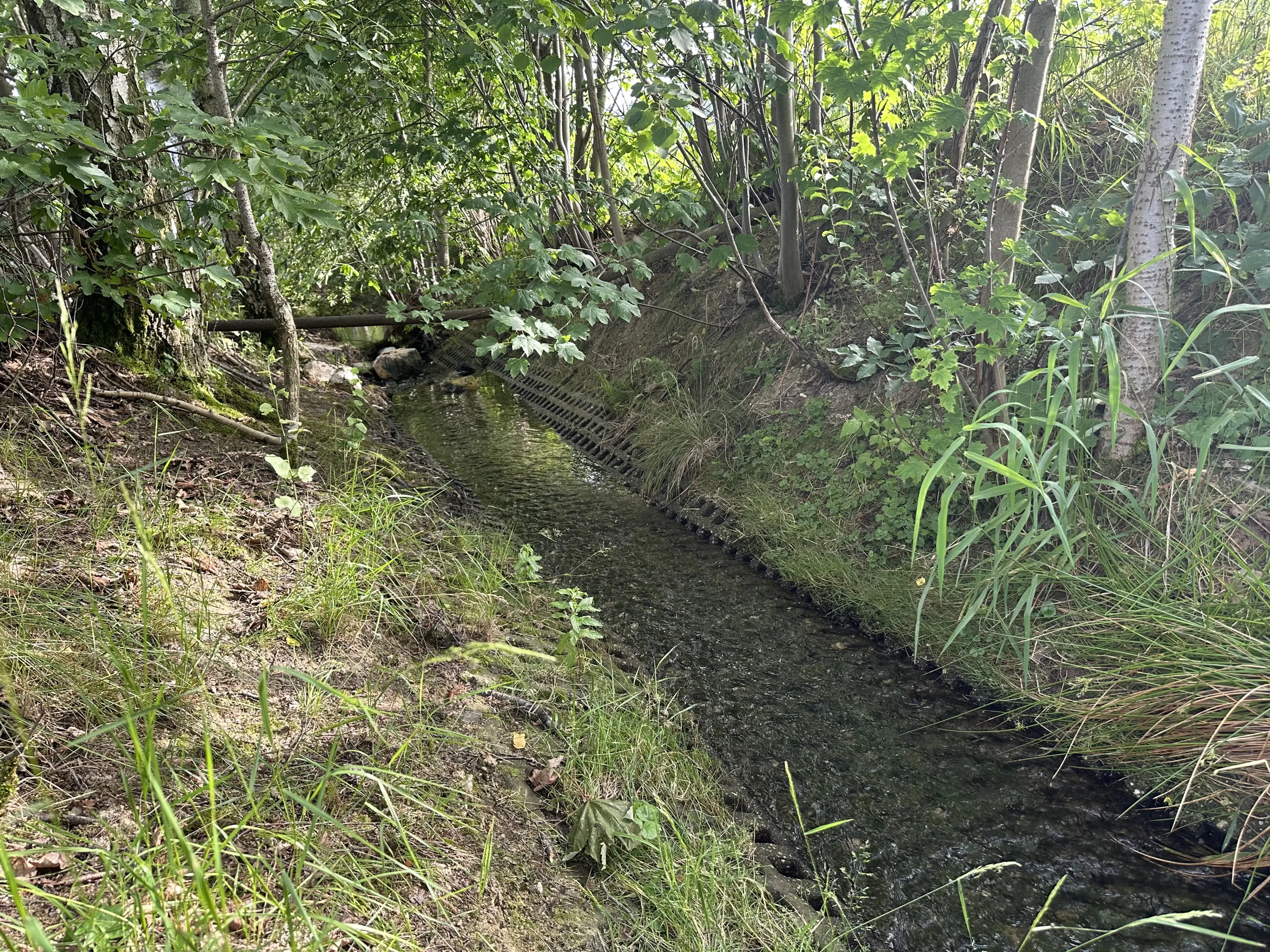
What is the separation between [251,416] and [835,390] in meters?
3.64

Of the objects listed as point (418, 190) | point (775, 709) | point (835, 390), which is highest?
point (418, 190)

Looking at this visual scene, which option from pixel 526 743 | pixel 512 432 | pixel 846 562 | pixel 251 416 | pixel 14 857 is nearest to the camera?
pixel 14 857

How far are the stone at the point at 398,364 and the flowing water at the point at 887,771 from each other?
7.71 metres

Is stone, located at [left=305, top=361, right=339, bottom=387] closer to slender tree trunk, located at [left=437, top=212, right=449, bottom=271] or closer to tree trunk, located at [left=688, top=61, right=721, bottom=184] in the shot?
slender tree trunk, located at [left=437, top=212, right=449, bottom=271]

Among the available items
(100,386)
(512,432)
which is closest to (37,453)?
(100,386)

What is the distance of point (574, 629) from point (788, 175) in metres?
2.86

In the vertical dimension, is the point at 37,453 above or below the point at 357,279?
below

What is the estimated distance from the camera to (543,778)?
1.85 m

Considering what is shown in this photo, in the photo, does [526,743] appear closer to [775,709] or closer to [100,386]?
[775,709]

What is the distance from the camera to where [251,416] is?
3859 mm

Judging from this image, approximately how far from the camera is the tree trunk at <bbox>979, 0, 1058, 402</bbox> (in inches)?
116

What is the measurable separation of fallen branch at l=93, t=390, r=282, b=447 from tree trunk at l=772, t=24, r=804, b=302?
315 centimetres

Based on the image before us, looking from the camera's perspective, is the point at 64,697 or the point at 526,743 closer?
the point at 64,697

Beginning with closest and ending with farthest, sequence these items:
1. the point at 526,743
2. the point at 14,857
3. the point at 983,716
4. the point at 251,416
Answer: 1. the point at 14,857
2. the point at 526,743
3. the point at 983,716
4. the point at 251,416
